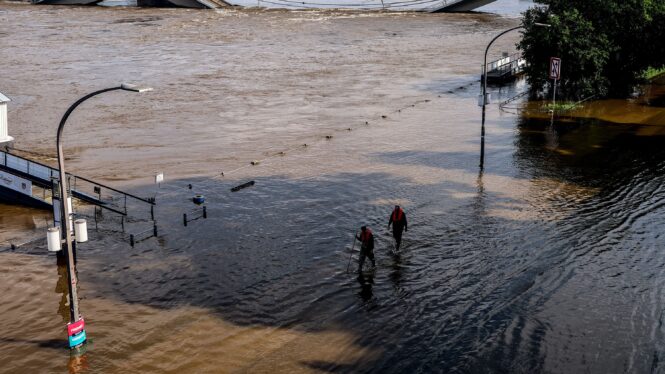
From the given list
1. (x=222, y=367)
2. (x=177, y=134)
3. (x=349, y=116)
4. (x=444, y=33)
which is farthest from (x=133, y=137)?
(x=444, y=33)

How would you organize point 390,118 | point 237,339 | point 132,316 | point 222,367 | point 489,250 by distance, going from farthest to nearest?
point 390,118 → point 489,250 → point 132,316 → point 237,339 → point 222,367

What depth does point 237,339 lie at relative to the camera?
1588 cm

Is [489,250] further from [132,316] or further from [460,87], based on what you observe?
[460,87]

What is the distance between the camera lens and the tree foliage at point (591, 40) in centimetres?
4256

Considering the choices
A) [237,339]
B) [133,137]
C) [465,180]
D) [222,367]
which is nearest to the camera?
[222,367]

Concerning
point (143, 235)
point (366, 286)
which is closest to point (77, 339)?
point (366, 286)

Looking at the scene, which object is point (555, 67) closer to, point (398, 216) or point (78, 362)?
point (398, 216)

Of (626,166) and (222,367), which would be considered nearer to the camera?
(222,367)

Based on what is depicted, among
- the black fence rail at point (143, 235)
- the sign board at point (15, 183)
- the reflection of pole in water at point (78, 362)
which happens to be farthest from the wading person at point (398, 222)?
the sign board at point (15, 183)

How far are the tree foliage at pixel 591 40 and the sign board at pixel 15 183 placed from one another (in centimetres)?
2853

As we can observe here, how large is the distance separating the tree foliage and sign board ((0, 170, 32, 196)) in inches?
1123

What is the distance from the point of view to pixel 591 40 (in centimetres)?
4341

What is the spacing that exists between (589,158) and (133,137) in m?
21.0

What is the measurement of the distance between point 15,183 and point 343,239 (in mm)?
12065
